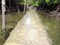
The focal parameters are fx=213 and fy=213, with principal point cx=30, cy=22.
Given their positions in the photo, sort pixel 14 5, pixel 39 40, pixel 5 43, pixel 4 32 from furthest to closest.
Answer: pixel 14 5
pixel 4 32
pixel 39 40
pixel 5 43

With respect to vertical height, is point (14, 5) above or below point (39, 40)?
below

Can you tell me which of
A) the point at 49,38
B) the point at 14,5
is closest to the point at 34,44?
the point at 49,38

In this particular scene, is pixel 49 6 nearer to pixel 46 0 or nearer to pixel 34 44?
pixel 46 0

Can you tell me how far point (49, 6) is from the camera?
89.2 ft

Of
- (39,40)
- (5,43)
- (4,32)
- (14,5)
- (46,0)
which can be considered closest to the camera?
(5,43)

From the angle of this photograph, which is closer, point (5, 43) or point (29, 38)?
point (5, 43)

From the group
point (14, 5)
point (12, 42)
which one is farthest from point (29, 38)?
point (14, 5)

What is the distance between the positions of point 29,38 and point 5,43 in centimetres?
154

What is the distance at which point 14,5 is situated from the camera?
24.2 metres

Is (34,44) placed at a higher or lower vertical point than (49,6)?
higher

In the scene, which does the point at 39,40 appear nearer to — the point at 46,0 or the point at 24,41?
the point at 24,41

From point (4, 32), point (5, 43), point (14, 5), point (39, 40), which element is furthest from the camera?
point (14, 5)

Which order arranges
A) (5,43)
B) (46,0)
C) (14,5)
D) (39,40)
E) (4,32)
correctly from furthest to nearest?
1. (46,0)
2. (14,5)
3. (4,32)
4. (39,40)
5. (5,43)

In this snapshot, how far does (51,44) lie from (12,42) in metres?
1.59
